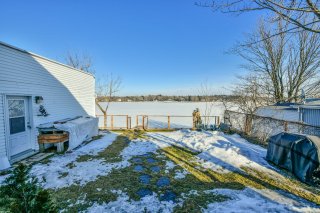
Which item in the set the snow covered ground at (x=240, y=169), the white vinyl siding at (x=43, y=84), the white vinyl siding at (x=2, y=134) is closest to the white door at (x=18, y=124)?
the white vinyl siding at (x=43, y=84)

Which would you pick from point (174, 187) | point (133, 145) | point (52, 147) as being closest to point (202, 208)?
point (174, 187)

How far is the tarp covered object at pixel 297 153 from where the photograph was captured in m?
4.69

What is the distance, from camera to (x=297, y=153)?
203 inches

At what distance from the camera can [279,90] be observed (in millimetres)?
15000

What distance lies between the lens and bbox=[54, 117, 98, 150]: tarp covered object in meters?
7.50

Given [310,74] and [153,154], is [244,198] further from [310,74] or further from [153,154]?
[310,74]

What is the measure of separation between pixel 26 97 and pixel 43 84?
97 centimetres

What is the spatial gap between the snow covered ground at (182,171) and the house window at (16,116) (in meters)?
1.54

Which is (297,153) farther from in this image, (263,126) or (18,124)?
(18,124)

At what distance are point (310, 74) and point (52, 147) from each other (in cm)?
1764

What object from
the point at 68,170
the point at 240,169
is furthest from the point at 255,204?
the point at 68,170

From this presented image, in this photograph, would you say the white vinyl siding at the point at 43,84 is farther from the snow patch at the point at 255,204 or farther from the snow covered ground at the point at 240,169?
the snow patch at the point at 255,204

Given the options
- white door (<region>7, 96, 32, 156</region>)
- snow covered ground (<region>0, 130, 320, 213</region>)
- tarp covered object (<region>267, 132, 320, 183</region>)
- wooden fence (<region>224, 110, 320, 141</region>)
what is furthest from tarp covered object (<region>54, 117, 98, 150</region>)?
wooden fence (<region>224, 110, 320, 141</region>)

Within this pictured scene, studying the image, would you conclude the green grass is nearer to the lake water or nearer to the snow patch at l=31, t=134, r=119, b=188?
the snow patch at l=31, t=134, r=119, b=188
